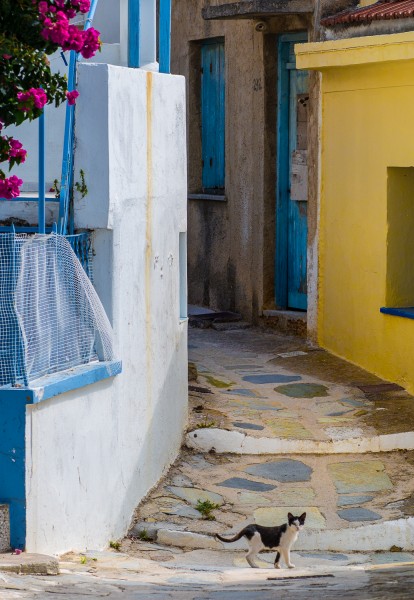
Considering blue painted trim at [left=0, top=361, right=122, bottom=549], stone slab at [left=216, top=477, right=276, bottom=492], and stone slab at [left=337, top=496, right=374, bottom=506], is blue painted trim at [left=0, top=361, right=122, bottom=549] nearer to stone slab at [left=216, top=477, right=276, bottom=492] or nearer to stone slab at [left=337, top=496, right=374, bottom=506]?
stone slab at [left=216, top=477, right=276, bottom=492]

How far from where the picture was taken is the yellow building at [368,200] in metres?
11.1

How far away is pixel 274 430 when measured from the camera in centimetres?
1002

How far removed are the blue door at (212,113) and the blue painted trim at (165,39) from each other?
535 cm

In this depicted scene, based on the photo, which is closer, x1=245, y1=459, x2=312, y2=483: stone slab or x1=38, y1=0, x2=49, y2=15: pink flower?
x1=38, y1=0, x2=49, y2=15: pink flower

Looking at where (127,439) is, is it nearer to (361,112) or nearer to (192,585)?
(192,585)

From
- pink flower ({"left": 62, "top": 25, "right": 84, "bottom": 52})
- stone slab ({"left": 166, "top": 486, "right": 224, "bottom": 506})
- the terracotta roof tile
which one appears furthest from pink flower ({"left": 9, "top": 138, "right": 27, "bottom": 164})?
the terracotta roof tile

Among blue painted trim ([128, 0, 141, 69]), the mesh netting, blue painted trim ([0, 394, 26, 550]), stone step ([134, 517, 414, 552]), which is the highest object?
blue painted trim ([128, 0, 141, 69])

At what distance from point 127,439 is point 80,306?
1193mm

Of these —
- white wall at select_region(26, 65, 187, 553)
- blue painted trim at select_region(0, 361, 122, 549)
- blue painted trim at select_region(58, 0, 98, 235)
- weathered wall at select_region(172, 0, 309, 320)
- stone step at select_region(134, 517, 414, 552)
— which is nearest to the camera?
blue painted trim at select_region(0, 361, 122, 549)

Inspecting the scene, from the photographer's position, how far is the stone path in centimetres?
801

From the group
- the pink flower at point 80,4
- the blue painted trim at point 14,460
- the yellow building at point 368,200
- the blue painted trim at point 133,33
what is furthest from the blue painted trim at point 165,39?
the blue painted trim at point 14,460

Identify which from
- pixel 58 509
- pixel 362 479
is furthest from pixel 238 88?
pixel 58 509

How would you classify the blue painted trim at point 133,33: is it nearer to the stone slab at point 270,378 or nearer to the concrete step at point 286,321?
the stone slab at point 270,378

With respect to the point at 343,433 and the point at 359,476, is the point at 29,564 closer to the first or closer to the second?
the point at 359,476
